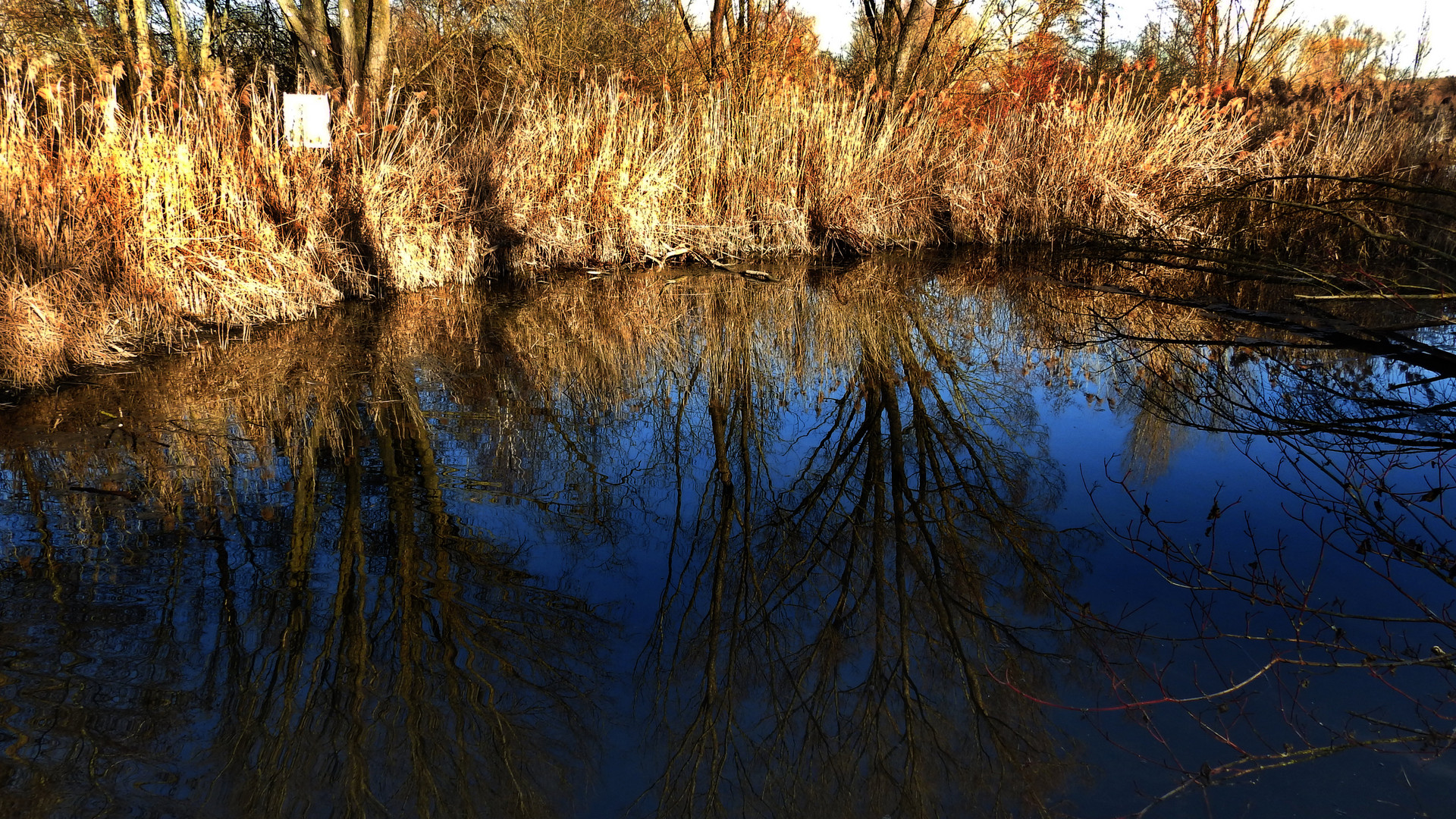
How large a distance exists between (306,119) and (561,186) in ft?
7.29

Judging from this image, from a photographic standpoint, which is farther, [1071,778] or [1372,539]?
[1372,539]

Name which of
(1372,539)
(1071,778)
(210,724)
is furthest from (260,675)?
(1372,539)

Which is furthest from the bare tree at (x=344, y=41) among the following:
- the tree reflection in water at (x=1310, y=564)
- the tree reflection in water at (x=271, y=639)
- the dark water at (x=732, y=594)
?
the tree reflection in water at (x=1310, y=564)

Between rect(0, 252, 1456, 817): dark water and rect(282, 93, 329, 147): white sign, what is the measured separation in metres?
1.90

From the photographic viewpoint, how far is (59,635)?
7.53ft

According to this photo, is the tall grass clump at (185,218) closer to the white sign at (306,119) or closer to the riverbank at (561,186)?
the riverbank at (561,186)

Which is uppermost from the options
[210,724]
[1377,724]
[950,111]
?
[950,111]

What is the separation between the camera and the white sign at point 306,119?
19.1 feet

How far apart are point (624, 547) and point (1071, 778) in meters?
1.45

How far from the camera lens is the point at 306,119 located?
5.87 meters

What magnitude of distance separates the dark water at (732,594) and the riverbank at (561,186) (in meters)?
0.96

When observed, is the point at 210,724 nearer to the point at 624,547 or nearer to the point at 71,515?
the point at 624,547

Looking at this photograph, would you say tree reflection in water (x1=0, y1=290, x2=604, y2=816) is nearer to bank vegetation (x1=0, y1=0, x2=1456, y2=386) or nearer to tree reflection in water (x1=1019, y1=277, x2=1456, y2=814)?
tree reflection in water (x1=1019, y1=277, x2=1456, y2=814)

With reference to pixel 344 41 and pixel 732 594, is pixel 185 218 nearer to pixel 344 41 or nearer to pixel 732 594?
pixel 732 594
